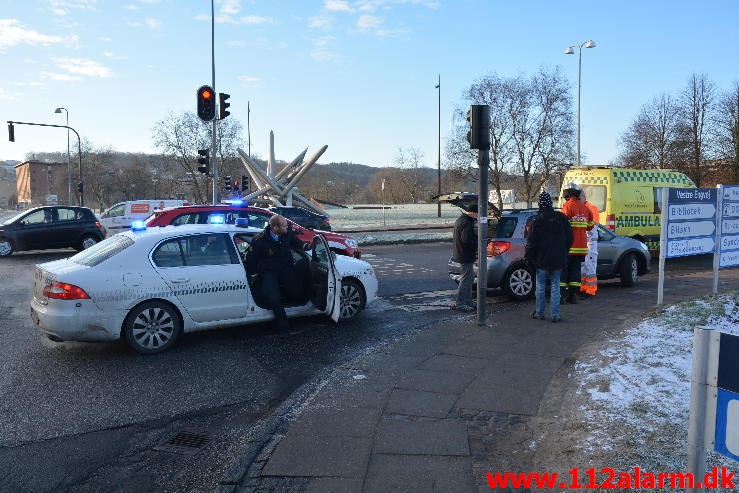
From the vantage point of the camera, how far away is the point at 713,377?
8.02 feet

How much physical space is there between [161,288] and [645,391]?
504 centimetres

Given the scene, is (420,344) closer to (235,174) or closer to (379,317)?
(379,317)

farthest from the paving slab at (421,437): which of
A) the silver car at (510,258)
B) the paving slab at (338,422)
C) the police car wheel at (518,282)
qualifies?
the police car wheel at (518,282)

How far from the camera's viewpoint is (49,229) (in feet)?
59.5

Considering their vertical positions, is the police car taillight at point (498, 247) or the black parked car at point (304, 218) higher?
the black parked car at point (304, 218)

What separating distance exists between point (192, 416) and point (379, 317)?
418cm

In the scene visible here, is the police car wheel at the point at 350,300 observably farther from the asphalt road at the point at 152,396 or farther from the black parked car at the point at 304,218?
the black parked car at the point at 304,218

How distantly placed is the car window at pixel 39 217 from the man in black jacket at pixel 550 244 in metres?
15.8

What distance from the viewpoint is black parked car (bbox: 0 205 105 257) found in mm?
17750

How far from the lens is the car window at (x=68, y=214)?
18.5 meters

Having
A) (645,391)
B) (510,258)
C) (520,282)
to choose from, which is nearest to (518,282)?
(520,282)

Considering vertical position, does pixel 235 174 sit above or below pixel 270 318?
above

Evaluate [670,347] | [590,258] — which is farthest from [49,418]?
[590,258]

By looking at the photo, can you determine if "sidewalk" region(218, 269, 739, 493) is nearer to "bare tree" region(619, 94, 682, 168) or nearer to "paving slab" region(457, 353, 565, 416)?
"paving slab" region(457, 353, 565, 416)
